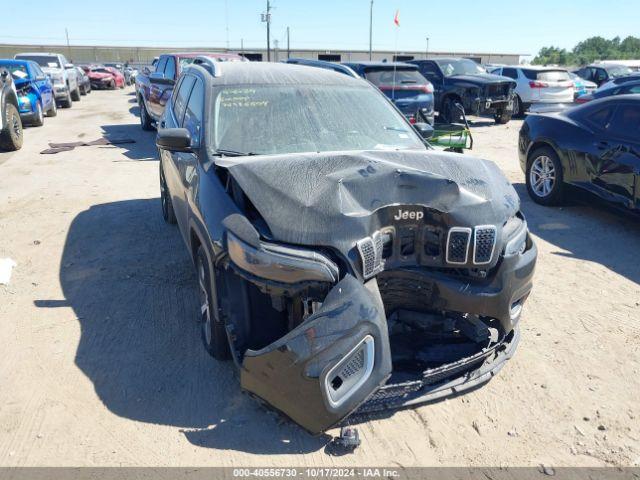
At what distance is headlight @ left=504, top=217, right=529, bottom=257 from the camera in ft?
10.4

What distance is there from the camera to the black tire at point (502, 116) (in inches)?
613

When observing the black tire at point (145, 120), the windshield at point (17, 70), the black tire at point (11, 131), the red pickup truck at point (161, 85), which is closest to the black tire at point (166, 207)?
the red pickup truck at point (161, 85)

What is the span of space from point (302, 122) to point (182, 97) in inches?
68.9

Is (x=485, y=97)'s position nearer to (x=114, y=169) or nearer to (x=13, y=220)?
(x=114, y=169)

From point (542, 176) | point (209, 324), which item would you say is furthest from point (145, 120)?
point (209, 324)

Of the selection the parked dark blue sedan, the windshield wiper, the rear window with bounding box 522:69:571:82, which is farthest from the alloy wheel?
the parked dark blue sedan

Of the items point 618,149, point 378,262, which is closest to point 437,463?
point 378,262

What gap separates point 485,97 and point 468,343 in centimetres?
1302

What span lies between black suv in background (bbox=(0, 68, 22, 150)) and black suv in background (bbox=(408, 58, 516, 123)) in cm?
1041

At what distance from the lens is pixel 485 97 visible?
15016 mm

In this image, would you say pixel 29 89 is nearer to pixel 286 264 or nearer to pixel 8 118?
pixel 8 118

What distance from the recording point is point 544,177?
739cm

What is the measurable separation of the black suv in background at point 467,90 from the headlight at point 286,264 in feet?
42.4

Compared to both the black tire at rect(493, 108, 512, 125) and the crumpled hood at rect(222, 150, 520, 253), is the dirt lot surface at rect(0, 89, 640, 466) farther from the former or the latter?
the black tire at rect(493, 108, 512, 125)
